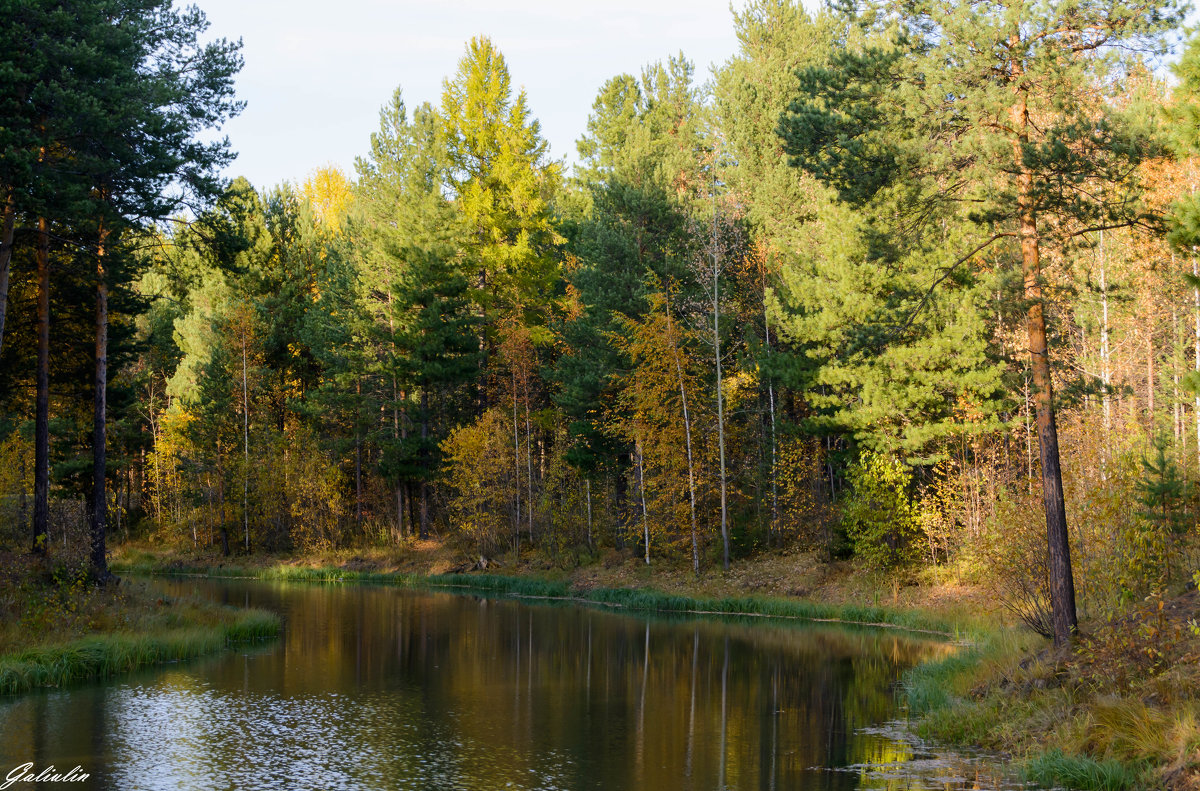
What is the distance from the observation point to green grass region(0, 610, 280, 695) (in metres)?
16.7

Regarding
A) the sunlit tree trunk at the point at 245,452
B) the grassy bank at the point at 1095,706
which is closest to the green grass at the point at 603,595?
the sunlit tree trunk at the point at 245,452

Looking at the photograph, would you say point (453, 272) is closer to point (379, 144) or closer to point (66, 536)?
point (379, 144)

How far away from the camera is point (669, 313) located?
110 ft

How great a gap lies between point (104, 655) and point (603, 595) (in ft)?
56.9

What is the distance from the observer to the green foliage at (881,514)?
27406 mm

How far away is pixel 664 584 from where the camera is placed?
108ft

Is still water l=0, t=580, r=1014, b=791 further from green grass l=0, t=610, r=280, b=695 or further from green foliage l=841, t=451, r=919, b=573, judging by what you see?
green foliage l=841, t=451, r=919, b=573

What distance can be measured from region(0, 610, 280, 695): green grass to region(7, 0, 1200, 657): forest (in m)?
2.70

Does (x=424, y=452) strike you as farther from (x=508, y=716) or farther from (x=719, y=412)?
(x=508, y=716)

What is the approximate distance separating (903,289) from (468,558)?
70.9 ft

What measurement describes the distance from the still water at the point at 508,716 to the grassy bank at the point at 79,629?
0.62 metres

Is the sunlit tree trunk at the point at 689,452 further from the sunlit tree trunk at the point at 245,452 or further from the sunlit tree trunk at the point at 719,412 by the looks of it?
the sunlit tree trunk at the point at 245,452

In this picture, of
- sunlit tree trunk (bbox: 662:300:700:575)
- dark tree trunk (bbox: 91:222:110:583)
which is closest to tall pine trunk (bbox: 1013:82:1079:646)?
sunlit tree trunk (bbox: 662:300:700:575)

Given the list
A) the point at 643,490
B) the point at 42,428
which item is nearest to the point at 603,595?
the point at 643,490
